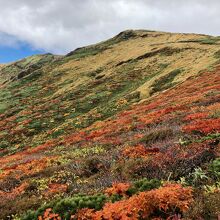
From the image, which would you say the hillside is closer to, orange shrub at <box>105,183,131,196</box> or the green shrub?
orange shrub at <box>105,183,131,196</box>

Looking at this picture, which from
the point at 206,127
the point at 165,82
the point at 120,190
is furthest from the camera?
the point at 165,82

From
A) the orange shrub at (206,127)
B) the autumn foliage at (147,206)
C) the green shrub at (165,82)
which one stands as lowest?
the autumn foliage at (147,206)

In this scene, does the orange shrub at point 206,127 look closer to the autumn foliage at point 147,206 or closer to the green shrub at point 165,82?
the autumn foliage at point 147,206

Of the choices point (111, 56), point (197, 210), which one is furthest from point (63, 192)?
point (111, 56)

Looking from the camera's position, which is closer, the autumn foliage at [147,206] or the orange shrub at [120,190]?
the autumn foliage at [147,206]

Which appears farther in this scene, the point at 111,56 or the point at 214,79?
the point at 111,56

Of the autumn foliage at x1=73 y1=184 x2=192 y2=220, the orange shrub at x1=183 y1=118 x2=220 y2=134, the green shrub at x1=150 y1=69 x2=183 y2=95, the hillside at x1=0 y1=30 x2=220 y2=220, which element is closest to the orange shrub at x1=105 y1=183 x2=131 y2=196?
the hillside at x1=0 y1=30 x2=220 y2=220

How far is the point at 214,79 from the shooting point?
48188 mm

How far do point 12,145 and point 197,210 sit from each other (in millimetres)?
42918

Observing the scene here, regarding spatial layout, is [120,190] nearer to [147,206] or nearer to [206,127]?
[147,206]

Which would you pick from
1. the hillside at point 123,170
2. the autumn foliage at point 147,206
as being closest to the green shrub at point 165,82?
the hillside at point 123,170

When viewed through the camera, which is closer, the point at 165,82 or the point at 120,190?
the point at 120,190

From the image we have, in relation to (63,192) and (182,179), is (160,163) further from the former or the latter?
(63,192)

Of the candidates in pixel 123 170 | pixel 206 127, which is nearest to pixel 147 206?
pixel 123 170
